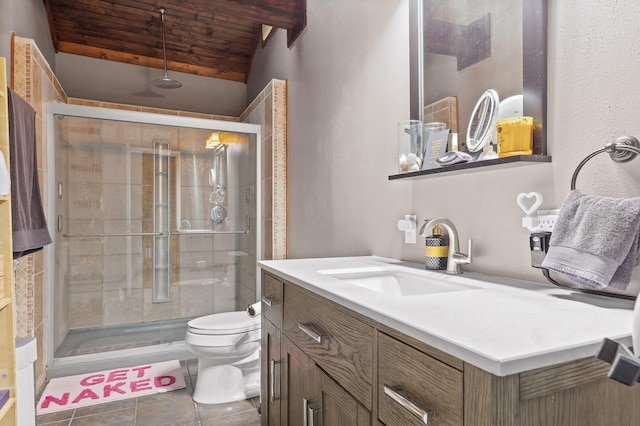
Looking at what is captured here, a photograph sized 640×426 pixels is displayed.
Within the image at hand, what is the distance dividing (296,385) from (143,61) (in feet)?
13.0

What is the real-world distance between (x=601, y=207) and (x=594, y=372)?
0.39 metres

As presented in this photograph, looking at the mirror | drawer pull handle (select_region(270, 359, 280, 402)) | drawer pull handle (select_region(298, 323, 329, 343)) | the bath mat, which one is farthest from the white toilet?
the mirror

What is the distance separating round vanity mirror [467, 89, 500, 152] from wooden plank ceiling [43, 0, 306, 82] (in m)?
1.99

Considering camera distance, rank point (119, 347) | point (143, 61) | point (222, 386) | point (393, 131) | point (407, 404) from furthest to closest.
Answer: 1. point (143, 61)
2. point (119, 347)
3. point (222, 386)
4. point (393, 131)
5. point (407, 404)

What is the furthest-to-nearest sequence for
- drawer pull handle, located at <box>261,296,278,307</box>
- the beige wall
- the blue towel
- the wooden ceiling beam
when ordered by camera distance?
the wooden ceiling beam
drawer pull handle, located at <box>261,296,278,307</box>
the beige wall
the blue towel

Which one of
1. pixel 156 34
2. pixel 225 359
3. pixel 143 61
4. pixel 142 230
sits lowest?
pixel 225 359

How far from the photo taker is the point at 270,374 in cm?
156

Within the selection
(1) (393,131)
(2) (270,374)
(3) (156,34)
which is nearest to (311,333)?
(2) (270,374)

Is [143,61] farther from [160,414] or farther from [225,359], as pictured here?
[160,414]

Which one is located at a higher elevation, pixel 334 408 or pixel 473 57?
pixel 473 57

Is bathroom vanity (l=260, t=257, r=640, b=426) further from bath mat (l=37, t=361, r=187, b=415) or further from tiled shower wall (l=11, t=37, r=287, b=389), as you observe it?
tiled shower wall (l=11, t=37, r=287, b=389)

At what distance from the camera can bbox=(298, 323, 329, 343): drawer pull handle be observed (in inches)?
42.6

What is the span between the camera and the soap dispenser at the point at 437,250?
140cm

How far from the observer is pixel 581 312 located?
0.81 metres
